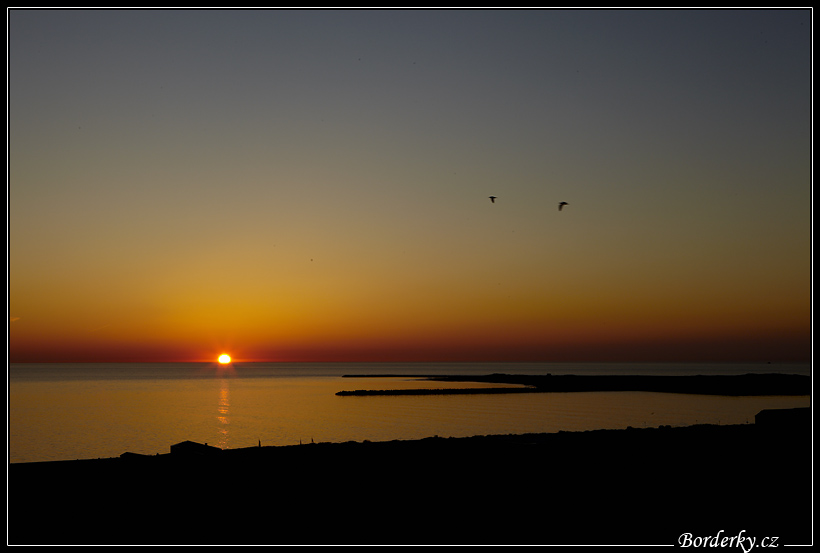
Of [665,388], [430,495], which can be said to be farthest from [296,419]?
[665,388]

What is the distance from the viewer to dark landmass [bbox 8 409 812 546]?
39.9 ft

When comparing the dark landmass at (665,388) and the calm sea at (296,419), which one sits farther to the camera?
the dark landmass at (665,388)

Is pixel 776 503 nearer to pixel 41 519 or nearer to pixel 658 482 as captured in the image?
pixel 658 482

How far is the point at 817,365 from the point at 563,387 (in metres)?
86.4

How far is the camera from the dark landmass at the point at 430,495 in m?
12.1

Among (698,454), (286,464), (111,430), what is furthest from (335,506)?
(111,430)

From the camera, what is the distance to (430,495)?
49.6 ft
